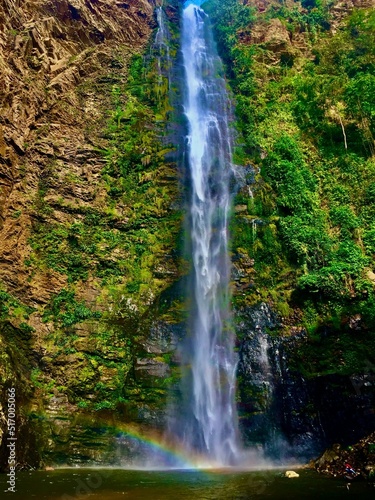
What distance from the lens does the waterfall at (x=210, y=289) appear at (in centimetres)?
1427

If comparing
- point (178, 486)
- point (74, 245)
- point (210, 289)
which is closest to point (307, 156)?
point (210, 289)

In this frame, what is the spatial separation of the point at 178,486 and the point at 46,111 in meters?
18.4

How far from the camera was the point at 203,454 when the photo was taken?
13.9m

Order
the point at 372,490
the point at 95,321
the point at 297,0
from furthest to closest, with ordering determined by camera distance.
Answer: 1. the point at 297,0
2. the point at 95,321
3. the point at 372,490

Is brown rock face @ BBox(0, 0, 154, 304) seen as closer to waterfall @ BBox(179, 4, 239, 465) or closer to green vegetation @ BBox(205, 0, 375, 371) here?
waterfall @ BBox(179, 4, 239, 465)

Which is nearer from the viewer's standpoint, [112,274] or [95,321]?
[95,321]

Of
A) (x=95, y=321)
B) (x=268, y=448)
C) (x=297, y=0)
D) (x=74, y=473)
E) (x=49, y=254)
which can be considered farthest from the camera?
(x=297, y=0)

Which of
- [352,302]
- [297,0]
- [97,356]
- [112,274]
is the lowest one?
[97,356]

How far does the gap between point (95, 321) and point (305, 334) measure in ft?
25.8

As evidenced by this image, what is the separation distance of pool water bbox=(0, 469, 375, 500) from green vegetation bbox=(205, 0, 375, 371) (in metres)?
5.40

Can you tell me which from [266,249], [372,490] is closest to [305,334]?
[266,249]

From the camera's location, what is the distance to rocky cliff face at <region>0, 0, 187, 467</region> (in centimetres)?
1384

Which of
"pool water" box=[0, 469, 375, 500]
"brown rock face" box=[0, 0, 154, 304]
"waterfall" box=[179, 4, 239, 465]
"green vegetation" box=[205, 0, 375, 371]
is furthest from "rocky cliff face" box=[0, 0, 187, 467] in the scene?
"green vegetation" box=[205, 0, 375, 371]

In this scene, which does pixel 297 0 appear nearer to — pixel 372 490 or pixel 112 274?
pixel 112 274
